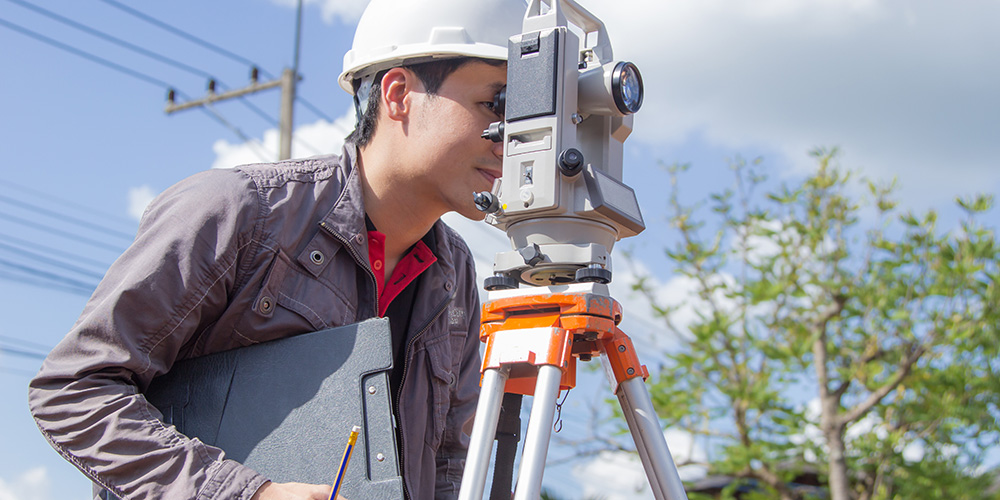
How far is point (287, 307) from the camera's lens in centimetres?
187

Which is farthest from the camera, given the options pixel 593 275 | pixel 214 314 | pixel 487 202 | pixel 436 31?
pixel 436 31

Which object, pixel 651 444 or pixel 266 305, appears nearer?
pixel 651 444

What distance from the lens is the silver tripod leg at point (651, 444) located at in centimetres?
160

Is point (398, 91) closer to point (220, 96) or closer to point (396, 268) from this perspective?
point (396, 268)

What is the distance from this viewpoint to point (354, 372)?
170 cm

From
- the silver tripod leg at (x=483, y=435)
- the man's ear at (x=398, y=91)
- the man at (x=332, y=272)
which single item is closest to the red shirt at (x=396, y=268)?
the man at (x=332, y=272)

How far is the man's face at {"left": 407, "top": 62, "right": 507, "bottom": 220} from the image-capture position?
2.06 metres

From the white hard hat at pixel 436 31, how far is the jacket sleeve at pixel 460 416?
0.72 metres

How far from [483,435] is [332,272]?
663 millimetres

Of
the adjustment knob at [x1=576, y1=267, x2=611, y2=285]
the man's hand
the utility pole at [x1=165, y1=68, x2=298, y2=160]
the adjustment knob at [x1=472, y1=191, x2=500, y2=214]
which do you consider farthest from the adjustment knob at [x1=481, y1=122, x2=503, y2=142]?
the utility pole at [x1=165, y1=68, x2=298, y2=160]

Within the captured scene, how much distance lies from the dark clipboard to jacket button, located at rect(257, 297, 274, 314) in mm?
79

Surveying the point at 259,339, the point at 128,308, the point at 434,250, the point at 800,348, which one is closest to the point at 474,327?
the point at 434,250

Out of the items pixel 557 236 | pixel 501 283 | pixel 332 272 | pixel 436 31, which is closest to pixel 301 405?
pixel 332 272

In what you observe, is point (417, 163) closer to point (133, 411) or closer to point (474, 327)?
point (474, 327)
